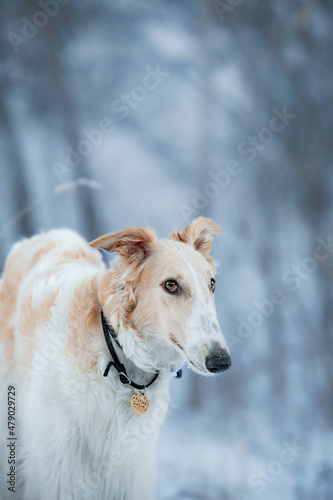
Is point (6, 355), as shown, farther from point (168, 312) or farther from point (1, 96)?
point (1, 96)

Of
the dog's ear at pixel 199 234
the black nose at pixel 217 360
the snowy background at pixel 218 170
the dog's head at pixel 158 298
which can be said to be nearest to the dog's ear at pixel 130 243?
the dog's head at pixel 158 298

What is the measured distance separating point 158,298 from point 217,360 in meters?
0.22

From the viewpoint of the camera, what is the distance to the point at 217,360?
1.00m

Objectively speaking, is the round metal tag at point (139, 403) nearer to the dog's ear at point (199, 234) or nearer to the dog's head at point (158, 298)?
the dog's head at point (158, 298)

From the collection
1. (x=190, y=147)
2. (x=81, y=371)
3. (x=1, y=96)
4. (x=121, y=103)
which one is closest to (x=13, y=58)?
(x=1, y=96)

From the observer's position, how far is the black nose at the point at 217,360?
100 cm

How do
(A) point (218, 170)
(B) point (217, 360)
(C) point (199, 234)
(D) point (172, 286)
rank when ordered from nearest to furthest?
1. (B) point (217, 360)
2. (D) point (172, 286)
3. (C) point (199, 234)
4. (A) point (218, 170)

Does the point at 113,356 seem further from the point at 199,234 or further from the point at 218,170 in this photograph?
the point at 218,170

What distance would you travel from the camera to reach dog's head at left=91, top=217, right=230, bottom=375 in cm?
107

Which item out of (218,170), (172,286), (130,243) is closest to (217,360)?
(172,286)

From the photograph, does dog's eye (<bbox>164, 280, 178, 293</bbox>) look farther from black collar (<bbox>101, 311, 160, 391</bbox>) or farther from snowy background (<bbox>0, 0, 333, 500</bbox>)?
snowy background (<bbox>0, 0, 333, 500</bbox>)

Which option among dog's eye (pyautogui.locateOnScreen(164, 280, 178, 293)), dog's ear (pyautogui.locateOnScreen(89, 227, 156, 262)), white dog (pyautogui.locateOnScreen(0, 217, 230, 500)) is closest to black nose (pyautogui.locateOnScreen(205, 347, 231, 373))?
white dog (pyautogui.locateOnScreen(0, 217, 230, 500))

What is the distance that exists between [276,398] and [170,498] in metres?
0.65

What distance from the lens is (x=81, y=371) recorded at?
46.2 inches
